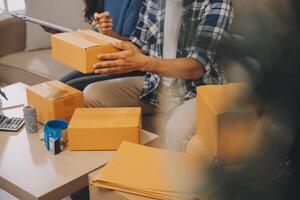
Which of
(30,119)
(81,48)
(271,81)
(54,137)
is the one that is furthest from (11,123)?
(271,81)

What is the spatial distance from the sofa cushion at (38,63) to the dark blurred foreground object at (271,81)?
7.62 ft

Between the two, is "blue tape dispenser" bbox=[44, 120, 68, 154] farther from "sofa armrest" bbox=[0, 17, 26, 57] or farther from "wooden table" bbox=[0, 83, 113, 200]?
"sofa armrest" bbox=[0, 17, 26, 57]

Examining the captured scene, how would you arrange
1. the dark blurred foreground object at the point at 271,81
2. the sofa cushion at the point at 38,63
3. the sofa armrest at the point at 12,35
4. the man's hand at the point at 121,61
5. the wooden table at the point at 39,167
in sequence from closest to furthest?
the dark blurred foreground object at the point at 271,81 < the wooden table at the point at 39,167 < the man's hand at the point at 121,61 < the sofa cushion at the point at 38,63 < the sofa armrest at the point at 12,35

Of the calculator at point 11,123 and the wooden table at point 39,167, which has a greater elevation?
the calculator at point 11,123

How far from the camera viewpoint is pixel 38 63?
2652 mm

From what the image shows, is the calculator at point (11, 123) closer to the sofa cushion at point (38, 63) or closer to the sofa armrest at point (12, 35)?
the sofa cushion at point (38, 63)

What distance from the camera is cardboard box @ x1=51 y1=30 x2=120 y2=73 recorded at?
1.58 meters

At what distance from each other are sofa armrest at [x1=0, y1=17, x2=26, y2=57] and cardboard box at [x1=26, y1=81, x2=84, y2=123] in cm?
116

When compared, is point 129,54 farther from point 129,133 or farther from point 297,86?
point 297,86

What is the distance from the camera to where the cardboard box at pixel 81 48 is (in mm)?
1583

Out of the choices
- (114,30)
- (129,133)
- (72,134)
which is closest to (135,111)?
(129,133)

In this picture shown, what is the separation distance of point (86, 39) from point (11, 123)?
0.44 meters

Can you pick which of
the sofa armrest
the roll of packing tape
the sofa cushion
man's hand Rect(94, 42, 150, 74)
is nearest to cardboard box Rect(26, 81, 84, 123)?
the roll of packing tape

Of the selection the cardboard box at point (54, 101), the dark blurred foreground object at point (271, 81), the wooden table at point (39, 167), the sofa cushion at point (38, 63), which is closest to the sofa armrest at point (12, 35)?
the sofa cushion at point (38, 63)
